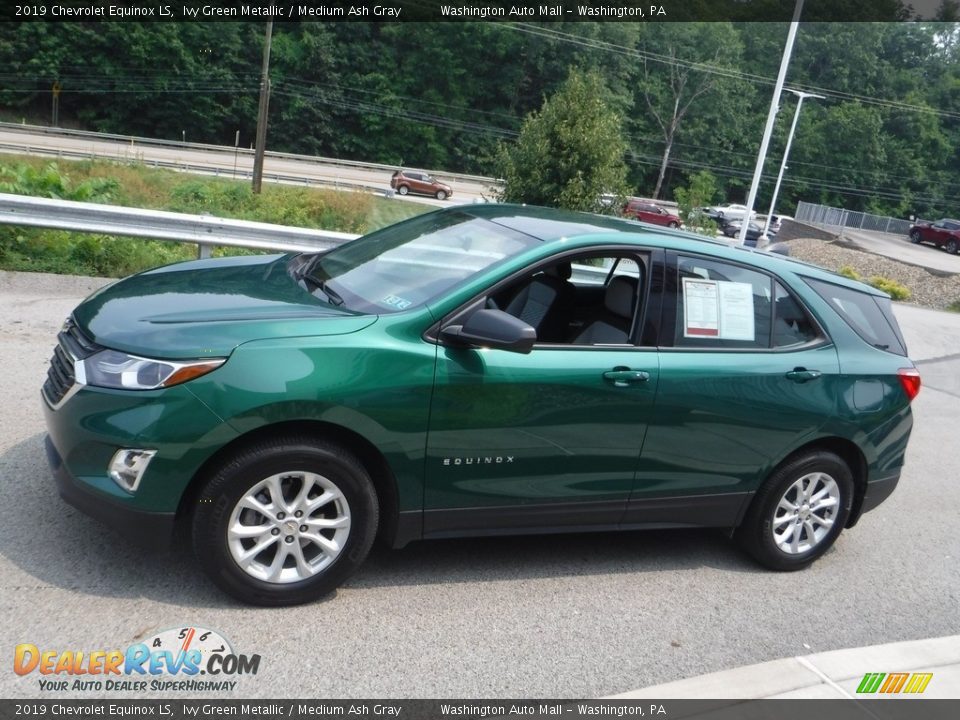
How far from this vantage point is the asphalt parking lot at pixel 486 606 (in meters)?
3.57

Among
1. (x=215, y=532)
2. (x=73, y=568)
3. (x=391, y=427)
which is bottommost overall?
(x=73, y=568)

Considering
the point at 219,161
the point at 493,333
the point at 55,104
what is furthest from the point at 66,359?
the point at 55,104

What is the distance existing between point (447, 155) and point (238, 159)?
1915 centimetres

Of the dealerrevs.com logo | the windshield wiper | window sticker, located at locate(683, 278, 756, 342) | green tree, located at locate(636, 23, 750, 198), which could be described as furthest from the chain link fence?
the dealerrevs.com logo

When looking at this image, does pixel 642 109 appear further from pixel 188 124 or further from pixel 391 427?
pixel 391 427

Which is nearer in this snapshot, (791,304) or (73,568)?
(73,568)

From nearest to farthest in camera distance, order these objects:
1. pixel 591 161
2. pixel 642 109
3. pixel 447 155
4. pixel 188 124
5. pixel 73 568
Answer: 1. pixel 73 568
2. pixel 591 161
3. pixel 188 124
4. pixel 447 155
5. pixel 642 109

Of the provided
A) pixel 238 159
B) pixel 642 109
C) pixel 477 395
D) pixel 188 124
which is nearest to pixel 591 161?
pixel 477 395

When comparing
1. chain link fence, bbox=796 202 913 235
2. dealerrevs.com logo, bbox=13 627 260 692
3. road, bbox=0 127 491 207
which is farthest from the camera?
chain link fence, bbox=796 202 913 235

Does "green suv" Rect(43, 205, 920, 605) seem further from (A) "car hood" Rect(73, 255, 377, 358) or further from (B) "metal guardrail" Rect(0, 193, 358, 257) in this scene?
(B) "metal guardrail" Rect(0, 193, 358, 257)

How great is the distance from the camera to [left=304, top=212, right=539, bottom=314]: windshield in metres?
4.25

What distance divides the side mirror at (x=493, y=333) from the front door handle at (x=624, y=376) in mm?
529

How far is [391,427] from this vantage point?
12.7 ft

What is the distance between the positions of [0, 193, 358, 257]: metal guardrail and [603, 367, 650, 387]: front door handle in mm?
6080
